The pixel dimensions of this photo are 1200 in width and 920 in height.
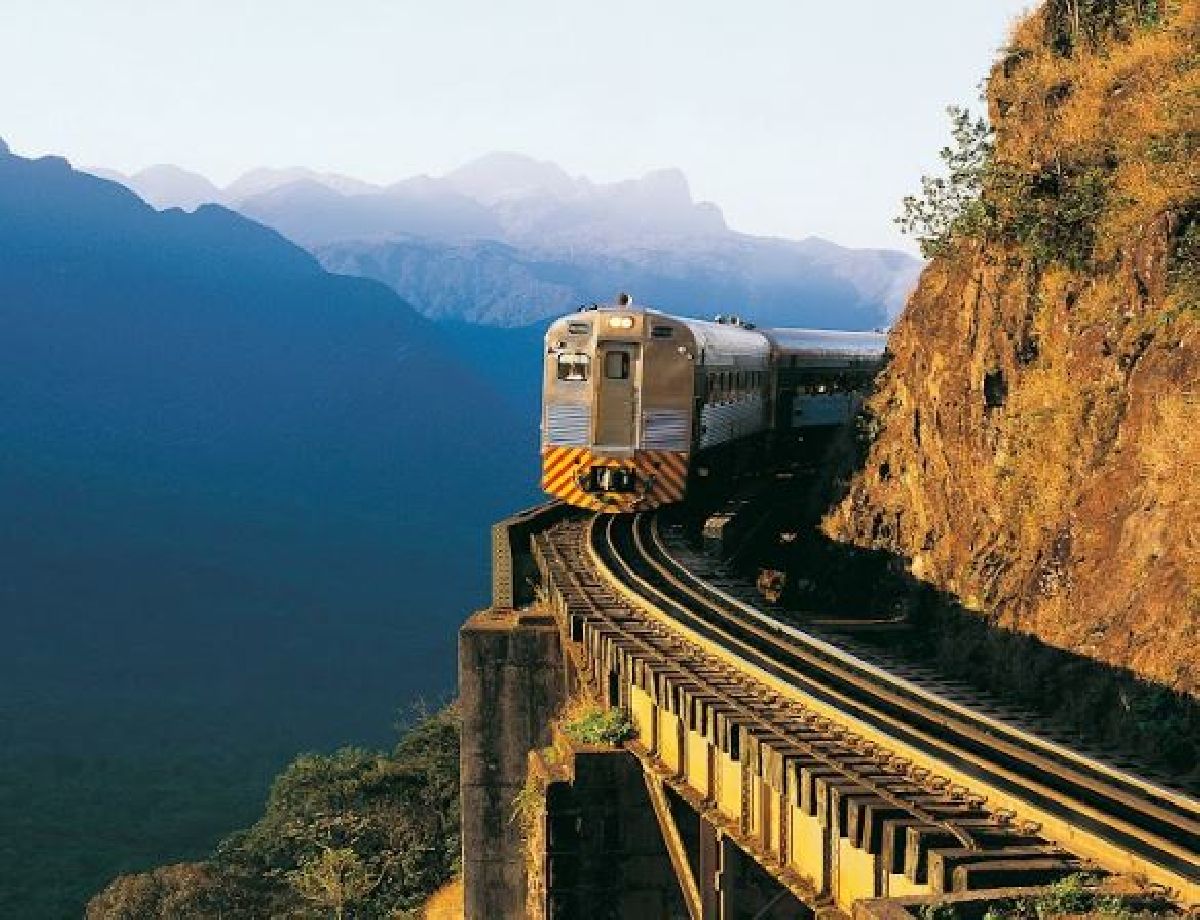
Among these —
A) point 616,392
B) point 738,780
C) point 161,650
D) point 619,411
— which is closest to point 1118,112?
point 616,392

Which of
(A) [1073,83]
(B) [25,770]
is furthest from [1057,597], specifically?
(B) [25,770]

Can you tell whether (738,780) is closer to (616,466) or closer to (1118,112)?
(616,466)

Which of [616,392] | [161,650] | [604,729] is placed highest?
[616,392]

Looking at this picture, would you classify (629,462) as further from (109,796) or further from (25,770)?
(25,770)

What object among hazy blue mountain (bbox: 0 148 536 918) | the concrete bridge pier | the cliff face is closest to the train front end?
the concrete bridge pier

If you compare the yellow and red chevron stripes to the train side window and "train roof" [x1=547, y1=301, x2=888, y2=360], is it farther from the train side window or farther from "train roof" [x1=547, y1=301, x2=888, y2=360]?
"train roof" [x1=547, y1=301, x2=888, y2=360]

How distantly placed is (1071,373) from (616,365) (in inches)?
382

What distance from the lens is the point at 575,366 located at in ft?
94.2

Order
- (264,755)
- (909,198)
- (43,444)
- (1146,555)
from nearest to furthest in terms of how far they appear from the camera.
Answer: (1146,555) < (909,198) < (264,755) < (43,444)

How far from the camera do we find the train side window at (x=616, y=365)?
28.5m

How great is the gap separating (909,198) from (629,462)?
965cm

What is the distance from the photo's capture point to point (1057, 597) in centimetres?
2112

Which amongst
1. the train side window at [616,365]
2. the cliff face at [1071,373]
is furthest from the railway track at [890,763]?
the train side window at [616,365]

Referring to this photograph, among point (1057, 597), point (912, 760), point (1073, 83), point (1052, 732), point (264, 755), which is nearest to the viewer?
point (912, 760)
